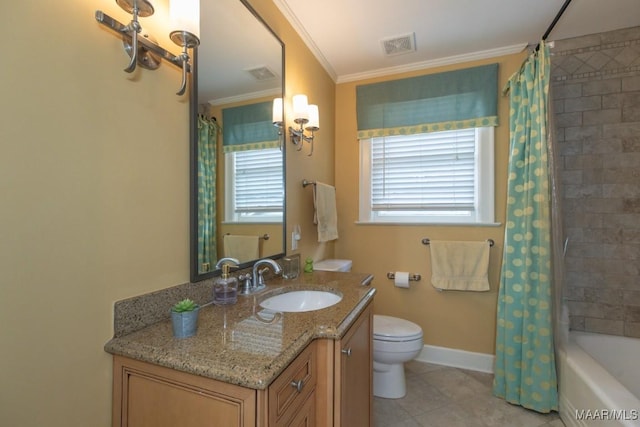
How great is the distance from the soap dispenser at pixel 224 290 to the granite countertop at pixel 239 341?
0.03m

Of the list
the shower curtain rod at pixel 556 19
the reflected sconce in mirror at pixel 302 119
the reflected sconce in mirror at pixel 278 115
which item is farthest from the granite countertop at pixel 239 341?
the shower curtain rod at pixel 556 19

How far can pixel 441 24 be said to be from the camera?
1.94 m

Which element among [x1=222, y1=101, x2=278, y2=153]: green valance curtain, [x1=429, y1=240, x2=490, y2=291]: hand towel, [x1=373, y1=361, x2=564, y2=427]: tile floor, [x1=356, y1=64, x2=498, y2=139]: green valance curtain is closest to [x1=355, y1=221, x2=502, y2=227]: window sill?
[x1=429, y1=240, x2=490, y2=291]: hand towel

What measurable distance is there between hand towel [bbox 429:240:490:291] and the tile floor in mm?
659

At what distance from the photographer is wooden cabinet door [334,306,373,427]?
38.7 inches

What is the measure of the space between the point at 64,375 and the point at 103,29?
94cm

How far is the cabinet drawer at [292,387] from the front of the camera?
0.73m

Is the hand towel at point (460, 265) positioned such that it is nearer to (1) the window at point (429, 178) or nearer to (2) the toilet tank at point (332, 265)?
(1) the window at point (429, 178)

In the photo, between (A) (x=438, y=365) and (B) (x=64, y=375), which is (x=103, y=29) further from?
(A) (x=438, y=365)

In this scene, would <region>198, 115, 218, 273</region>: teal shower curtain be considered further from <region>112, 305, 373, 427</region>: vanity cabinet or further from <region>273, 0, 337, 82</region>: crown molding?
<region>273, 0, 337, 82</region>: crown molding

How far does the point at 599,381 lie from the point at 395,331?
1.01 meters

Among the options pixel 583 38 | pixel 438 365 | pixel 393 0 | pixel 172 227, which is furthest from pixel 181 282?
pixel 583 38

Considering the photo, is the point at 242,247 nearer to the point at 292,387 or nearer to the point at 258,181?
the point at 258,181

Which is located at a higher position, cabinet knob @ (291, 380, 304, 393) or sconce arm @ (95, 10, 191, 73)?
sconce arm @ (95, 10, 191, 73)
